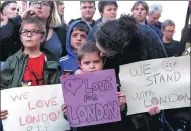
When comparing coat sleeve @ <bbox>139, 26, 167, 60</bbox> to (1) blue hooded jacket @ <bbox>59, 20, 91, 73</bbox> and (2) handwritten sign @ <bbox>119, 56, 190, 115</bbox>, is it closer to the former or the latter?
(2) handwritten sign @ <bbox>119, 56, 190, 115</bbox>

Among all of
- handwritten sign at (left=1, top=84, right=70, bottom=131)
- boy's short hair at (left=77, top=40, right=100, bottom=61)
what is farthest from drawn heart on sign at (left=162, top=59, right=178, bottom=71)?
handwritten sign at (left=1, top=84, right=70, bottom=131)

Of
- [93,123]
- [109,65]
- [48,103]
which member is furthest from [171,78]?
[48,103]

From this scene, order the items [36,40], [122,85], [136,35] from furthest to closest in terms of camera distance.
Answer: [36,40] → [122,85] → [136,35]

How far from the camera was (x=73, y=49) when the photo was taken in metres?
2.81

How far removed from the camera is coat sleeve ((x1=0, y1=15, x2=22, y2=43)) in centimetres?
276

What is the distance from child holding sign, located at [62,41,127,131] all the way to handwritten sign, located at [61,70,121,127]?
0.04 meters

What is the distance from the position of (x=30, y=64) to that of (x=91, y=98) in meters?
0.52

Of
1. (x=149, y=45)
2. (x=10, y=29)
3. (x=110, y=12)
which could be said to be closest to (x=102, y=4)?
(x=110, y=12)

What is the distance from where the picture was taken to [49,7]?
2.93 m

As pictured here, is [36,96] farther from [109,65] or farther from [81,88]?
[109,65]

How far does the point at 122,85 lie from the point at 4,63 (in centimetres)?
84

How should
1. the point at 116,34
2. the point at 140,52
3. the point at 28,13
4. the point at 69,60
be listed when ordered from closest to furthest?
the point at 116,34
the point at 140,52
the point at 69,60
the point at 28,13

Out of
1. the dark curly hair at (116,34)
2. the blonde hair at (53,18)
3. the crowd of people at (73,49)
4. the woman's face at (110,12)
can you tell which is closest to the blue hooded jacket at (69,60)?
the crowd of people at (73,49)

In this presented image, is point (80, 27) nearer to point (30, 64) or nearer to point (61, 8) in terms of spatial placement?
point (61, 8)
